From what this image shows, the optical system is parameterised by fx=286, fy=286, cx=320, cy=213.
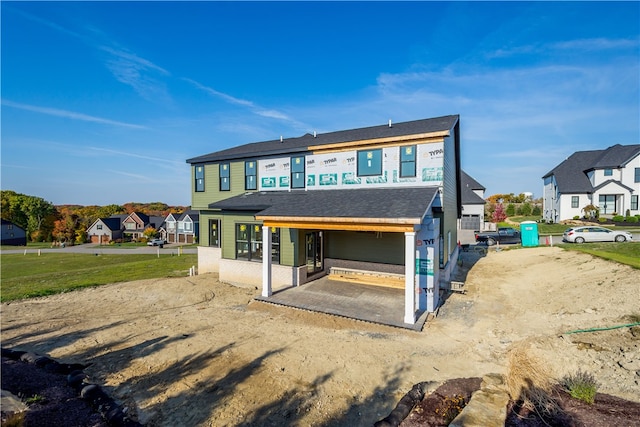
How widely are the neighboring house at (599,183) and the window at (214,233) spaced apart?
1712 inches

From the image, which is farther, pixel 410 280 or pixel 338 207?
pixel 338 207

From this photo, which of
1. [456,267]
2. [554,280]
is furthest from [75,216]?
[554,280]

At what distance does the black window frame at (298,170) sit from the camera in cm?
1548

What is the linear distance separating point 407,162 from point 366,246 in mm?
4740

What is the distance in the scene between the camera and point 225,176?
17.6 metres

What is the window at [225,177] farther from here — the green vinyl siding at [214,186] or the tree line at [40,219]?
the tree line at [40,219]

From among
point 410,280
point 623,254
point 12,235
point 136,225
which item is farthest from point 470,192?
point 12,235

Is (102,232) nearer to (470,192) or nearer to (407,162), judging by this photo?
(407,162)

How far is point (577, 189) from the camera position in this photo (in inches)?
1458

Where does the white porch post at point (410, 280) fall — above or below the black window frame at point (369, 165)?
below

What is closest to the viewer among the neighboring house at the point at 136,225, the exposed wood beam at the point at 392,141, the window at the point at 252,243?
the exposed wood beam at the point at 392,141

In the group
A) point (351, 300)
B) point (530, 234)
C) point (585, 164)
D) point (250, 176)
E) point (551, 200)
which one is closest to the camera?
point (351, 300)

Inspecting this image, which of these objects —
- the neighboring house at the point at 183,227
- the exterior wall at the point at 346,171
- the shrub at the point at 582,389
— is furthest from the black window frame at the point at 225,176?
the neighboring house at the point at 183,227

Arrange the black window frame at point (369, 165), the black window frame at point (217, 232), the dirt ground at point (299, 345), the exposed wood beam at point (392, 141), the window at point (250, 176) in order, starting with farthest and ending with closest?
the black window frame at point (217, 232), the window at point (250, 176), the black window frame at point (369, 165), the exposed wood beam at point (392, 141), the dirt ground at point (299, 345)
